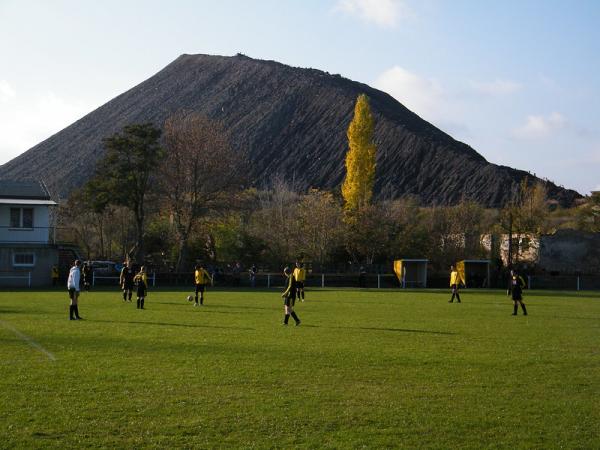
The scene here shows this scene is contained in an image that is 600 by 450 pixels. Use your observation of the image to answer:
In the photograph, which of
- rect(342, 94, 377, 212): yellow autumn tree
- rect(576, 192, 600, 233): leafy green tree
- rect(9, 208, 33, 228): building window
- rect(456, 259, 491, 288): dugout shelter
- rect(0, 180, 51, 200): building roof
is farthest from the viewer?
rect(576, 192, 600, 233): leafy green tree

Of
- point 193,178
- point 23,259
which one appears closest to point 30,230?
point 23,259

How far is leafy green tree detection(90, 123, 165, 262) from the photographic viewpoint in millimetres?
55469

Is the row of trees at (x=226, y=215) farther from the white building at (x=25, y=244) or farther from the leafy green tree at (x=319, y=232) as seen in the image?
the white building at (x=25, y=244)

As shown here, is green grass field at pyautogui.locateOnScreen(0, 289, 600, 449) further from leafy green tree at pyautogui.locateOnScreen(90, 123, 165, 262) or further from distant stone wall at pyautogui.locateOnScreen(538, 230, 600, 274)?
distant stone wall at pyautogui.locateOnScreen(538, 230, 600, 274)

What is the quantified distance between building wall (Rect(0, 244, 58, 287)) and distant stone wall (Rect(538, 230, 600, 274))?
1736 inches

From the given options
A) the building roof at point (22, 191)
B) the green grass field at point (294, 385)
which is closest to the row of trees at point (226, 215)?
the building roof at point (22, 191)

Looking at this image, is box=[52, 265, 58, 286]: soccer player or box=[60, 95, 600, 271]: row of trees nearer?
box=[52, 265, 58, 286]: soccer player

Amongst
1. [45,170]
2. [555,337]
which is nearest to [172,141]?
[555,337]

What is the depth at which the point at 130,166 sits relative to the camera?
56.3 meters

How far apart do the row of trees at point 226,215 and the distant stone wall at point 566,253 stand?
332cm

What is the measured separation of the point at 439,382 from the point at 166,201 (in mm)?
47644

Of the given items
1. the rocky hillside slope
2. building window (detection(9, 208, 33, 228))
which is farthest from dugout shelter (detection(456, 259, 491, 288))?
the rocky hillside slope

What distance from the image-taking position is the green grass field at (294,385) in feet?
29.1

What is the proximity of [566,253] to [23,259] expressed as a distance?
157ft
